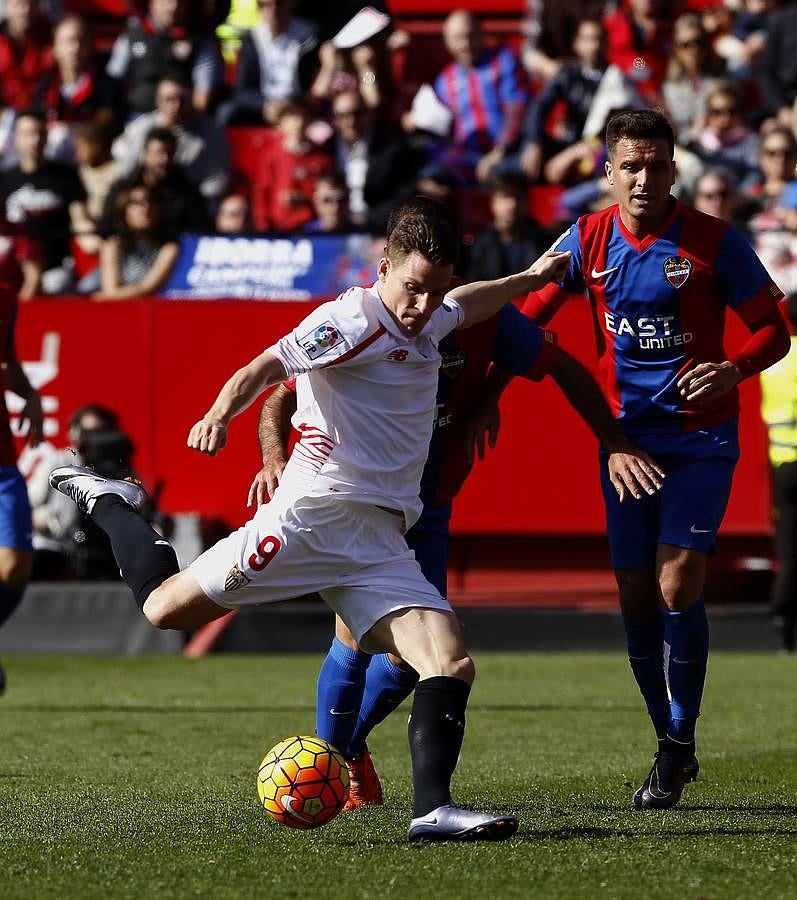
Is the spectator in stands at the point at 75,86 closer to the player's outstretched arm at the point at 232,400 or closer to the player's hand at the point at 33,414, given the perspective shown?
the player's hand at the point at 33,414

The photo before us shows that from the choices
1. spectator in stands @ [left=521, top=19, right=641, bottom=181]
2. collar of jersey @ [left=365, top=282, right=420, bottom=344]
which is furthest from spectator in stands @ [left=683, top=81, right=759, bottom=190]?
collar of jersey @ [left=365, top=282, right=420, bottom=344]

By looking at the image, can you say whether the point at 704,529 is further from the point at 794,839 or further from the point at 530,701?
the point at 530,701

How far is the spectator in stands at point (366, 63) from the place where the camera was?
14.8 meters

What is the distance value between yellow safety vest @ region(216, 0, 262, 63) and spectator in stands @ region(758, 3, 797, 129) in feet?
15.9

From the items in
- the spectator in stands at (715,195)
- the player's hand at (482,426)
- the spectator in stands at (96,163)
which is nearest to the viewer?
the player's hand at (482,426)

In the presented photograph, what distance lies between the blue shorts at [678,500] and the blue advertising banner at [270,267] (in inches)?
265

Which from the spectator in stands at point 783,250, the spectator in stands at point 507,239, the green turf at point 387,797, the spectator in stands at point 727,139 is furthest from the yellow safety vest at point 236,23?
the green turf at point 387,797

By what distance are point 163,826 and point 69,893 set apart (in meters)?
1.05

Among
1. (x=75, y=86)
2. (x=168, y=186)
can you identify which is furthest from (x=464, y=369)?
(x=75, y=86)

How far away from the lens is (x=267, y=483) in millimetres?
5438

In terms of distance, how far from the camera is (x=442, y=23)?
17516 millimetres

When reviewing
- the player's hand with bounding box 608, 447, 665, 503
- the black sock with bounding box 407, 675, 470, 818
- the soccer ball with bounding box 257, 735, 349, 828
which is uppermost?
the player's hand with bounding box 608, 447, 665, 503

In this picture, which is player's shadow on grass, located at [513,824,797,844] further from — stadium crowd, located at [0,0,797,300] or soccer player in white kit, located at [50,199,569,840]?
stadium crowd, located at [0,0,797,300]

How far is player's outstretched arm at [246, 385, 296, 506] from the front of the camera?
5445 millimetres
